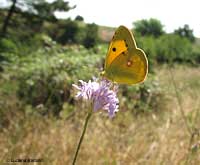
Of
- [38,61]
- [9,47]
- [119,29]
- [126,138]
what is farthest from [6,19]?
[119,29]

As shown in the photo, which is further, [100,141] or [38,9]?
[38,9]

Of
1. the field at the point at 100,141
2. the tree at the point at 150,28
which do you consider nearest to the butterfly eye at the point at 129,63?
the field at the point at 100,141

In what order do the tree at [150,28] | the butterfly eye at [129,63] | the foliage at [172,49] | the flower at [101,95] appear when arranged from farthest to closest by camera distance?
1. the tree at [150,28]
2. the foliage at [172,49]
3. the butterfly eye at [129,63]
4. the flower at [101,95]

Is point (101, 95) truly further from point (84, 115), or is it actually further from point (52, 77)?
point (52, 77)

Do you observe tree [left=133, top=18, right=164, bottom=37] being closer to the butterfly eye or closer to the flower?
the butterfly eye

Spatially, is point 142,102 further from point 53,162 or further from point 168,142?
point 53,162

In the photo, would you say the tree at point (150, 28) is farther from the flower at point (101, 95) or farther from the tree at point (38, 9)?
the flower at point (101, 95)

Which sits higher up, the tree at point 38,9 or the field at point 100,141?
the tree at point 38,9

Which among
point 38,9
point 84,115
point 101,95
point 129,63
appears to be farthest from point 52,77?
point 38,9
